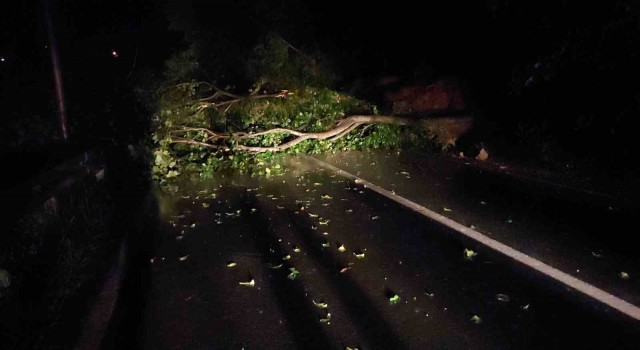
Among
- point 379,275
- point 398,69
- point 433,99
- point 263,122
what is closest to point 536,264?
point 379,275

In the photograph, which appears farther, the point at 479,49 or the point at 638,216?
the point at 479,49

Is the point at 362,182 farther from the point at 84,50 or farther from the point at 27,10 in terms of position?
the point at 84,50

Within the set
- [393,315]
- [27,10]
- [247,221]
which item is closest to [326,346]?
[393,315]

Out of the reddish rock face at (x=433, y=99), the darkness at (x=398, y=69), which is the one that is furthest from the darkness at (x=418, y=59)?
the reddish rock face at (x=433, y=99)

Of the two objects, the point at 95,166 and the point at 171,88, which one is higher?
the point at 171,88

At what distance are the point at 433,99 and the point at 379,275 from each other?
9.28 m

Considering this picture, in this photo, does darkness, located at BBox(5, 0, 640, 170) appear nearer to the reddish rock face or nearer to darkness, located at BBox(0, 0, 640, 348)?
darkness, located at BBox(0, 0, 640, 348)

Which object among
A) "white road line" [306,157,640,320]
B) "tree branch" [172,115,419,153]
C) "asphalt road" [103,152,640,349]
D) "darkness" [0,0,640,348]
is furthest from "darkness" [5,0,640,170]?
"white road line" [306,157,640,320]

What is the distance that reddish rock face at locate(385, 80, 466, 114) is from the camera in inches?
469

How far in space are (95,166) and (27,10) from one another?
1832cm

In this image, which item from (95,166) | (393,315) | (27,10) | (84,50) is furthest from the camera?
(84,50)

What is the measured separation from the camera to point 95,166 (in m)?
6.78

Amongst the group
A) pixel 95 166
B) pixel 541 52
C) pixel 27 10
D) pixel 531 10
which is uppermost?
pixel 27 10

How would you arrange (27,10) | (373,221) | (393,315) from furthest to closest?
1. (27,10)
2. (373,221)
3. (393,315)
